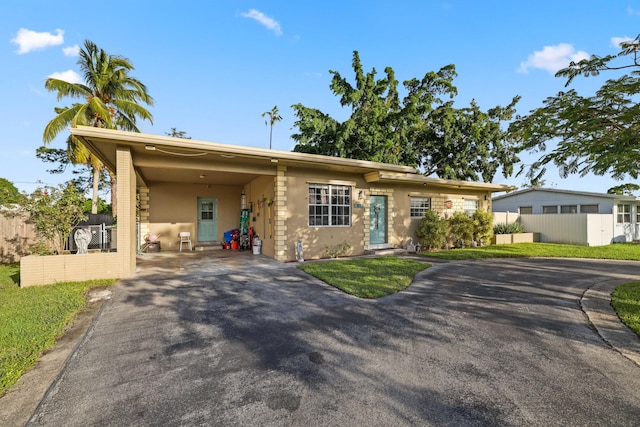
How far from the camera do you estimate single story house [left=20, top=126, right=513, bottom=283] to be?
678 cm

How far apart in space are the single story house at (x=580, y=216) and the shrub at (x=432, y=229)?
859cm

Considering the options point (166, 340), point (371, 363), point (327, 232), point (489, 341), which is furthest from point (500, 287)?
point (166, 340)

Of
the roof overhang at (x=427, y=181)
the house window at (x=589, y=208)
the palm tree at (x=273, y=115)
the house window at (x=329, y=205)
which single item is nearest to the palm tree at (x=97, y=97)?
the house window at (x=329, y=205)

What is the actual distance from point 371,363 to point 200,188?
11.2 meters

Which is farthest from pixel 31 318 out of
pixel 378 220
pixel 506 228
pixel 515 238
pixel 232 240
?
pixel 515 238

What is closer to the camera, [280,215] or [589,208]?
[280,215]

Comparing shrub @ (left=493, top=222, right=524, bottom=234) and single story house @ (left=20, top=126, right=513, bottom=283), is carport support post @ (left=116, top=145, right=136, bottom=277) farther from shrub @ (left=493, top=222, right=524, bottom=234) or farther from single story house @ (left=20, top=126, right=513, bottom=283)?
shrub @ (left=493, top=222, right=524, bottom=234)

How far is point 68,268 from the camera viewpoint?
239 inches

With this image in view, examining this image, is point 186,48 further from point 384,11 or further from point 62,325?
point 62,325

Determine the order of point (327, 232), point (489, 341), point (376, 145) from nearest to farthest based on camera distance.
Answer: point (489, 341)
point (327, 232)
point (376, 145)

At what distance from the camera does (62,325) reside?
3.81 m

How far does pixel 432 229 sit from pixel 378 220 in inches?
92.7

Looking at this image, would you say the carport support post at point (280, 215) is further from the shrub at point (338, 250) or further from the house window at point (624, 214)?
the house window at point (624, 214)

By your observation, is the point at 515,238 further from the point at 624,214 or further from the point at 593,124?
the point at 593,124
